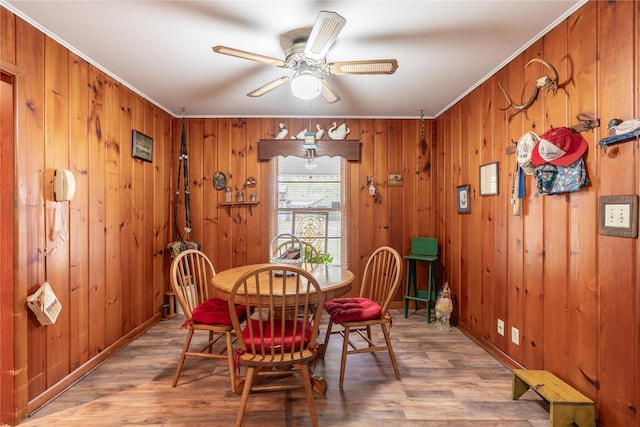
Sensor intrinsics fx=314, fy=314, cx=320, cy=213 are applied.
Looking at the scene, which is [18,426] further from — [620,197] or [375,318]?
[620,197]

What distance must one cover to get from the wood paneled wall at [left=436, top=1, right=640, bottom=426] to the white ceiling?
272 millimetres

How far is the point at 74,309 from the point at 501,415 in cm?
296

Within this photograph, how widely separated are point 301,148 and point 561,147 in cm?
263

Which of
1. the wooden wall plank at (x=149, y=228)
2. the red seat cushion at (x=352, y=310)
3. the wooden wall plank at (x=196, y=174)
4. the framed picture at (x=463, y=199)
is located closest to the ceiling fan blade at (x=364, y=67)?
the red seat cushion at (x=352, y=310)

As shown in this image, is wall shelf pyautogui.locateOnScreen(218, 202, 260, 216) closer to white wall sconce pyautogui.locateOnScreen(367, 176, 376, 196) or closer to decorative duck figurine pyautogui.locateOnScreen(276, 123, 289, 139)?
decorative duck figurine pyautogui.locateOnScreen(276, 123, 289, 139)

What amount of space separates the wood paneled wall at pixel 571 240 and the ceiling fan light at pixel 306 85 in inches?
Answer: 60.7

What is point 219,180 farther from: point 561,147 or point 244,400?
point 561,147

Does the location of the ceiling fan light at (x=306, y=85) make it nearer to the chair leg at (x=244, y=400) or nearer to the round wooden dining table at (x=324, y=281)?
the round wooden dining table at (x=324, y=281)

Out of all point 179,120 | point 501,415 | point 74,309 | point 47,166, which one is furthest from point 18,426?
point 179,120

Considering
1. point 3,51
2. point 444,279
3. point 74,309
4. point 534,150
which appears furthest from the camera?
point 444,279

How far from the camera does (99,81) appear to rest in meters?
2.59

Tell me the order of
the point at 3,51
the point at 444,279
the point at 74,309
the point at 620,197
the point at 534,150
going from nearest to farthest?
1. the point at 620,197
2. the point at 3,51
3. the point at 534,150
4. the point at 74,309
5. the point at 444,279

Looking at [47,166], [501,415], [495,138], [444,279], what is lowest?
[501,415]

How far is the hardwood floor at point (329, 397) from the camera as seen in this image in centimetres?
187
